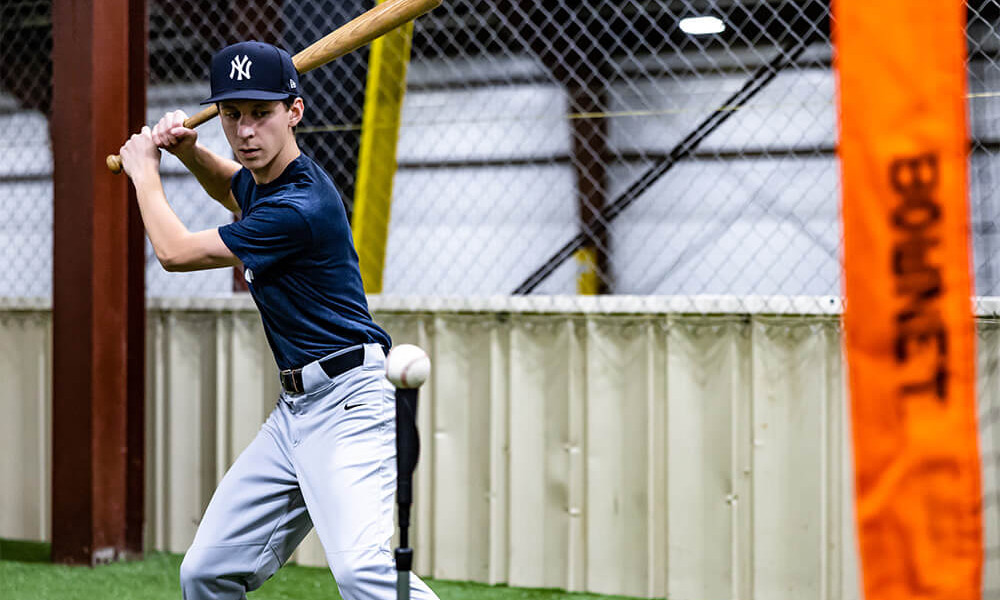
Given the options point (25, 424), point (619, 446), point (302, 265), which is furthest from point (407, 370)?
point (25, 424)

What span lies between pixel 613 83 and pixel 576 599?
4.08 metres

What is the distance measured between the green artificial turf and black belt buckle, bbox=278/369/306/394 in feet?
6.33

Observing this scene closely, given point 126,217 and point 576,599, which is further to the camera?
point 126,217

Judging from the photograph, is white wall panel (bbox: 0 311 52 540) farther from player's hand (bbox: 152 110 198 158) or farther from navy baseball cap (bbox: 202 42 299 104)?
navy baseball cap (bbox: 202 42 299 104)

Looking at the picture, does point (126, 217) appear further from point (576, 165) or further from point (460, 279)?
point (576, 165)

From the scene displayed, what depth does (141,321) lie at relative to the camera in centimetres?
492

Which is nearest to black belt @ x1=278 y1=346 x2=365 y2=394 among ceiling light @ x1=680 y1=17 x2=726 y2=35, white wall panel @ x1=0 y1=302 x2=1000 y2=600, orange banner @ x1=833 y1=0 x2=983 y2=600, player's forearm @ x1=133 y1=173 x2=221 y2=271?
player's forearm @ x1=133 y1=173 x2=221 y2=271

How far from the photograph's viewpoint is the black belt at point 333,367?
2662 mm

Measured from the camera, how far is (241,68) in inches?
101

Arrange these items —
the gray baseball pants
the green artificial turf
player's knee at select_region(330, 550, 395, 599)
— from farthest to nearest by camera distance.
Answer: the green artificial turf
the gray baseball pants
player's knee at select_region(330, 550, 395, 599)

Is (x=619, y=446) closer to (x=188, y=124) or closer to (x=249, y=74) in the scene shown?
(x=188, y=124)

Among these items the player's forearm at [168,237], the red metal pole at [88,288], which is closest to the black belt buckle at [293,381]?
the player's forearm at [168,237]

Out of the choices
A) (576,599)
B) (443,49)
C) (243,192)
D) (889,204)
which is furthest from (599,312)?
(443,49)

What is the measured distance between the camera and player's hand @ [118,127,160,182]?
2.69m
